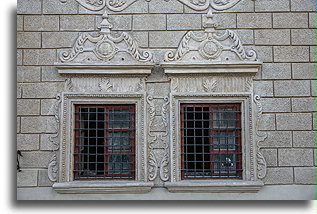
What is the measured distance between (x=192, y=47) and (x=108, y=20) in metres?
1.56

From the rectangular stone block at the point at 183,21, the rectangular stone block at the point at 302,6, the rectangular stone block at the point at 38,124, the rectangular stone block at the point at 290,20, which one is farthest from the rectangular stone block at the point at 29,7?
the rectangular stone block at the point at 302,6

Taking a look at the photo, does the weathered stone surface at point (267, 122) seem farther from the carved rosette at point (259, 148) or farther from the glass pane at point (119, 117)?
the glass pane at point (119, 117)

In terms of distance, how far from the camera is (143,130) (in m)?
7.23

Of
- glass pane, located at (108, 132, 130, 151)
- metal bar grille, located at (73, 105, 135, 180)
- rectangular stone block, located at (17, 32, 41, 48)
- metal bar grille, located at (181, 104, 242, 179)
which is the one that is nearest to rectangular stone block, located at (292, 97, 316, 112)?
metal bar grille, located at (181, 104, 242, 179)

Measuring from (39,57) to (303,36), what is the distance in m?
4.64

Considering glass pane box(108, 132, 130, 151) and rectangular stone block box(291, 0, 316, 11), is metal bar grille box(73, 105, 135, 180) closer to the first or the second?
glass pane box(108, 132, 130, 151)

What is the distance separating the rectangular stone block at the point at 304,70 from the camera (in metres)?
7.35

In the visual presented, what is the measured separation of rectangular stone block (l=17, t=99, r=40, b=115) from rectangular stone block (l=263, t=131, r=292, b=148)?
3971mm

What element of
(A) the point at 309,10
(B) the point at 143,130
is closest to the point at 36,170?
(B) the point at 143,130

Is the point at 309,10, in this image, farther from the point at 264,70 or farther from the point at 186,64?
the point at 186,64

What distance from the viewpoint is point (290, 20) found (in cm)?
745

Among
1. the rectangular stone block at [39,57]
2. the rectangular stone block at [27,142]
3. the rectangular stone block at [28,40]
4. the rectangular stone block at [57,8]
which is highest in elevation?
the rectangular stone block at [57,8]

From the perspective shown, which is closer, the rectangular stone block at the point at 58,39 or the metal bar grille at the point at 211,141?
the metal bar grille at the point at 211,141

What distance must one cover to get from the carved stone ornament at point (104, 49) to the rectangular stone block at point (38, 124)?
106 cm
